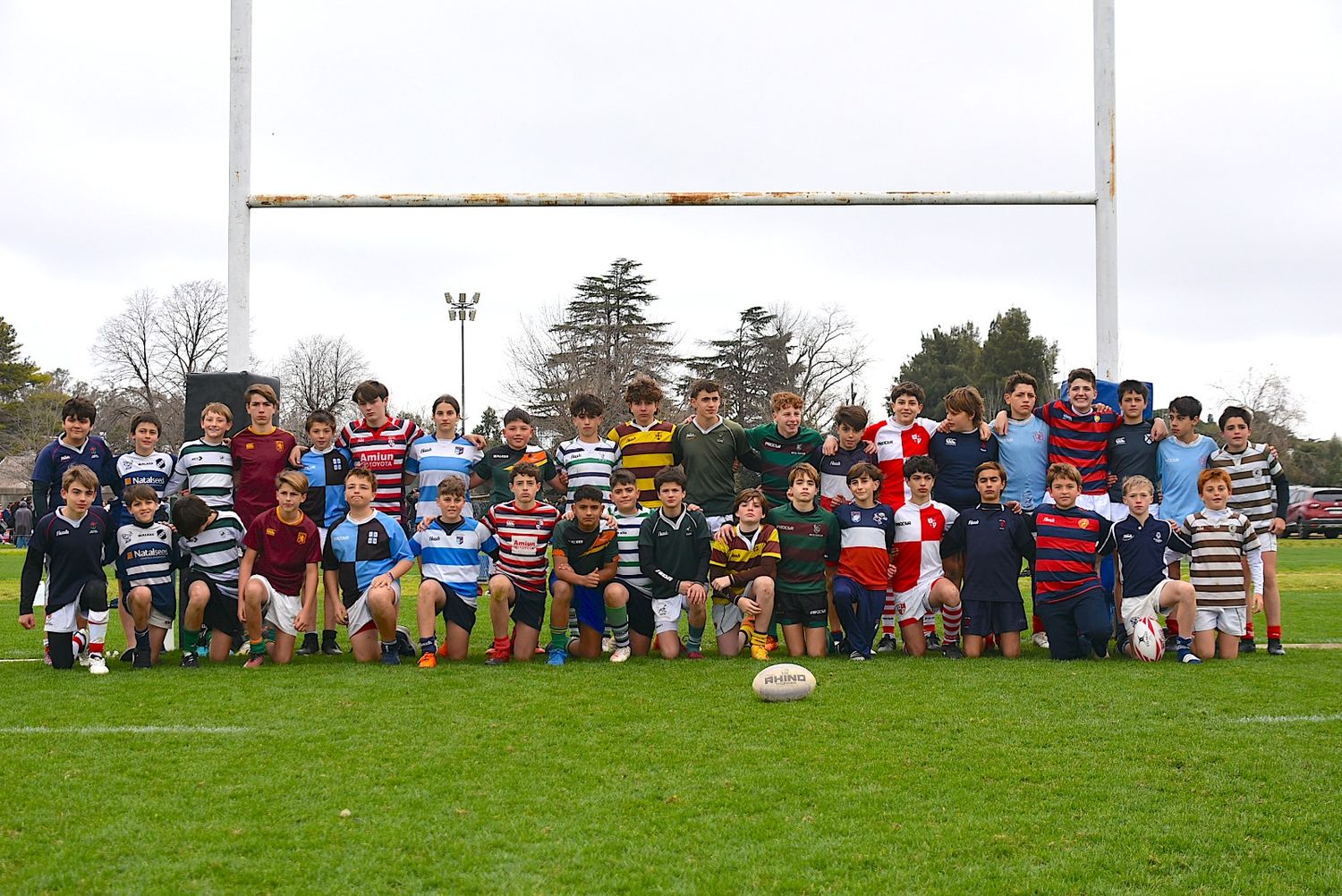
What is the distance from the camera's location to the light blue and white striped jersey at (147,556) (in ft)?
23.4

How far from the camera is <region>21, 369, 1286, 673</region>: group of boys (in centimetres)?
717

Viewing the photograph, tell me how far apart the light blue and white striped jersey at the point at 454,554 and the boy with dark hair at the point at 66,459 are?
2.16 metres

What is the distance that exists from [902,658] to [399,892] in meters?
4.68

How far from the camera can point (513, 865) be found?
3385mm

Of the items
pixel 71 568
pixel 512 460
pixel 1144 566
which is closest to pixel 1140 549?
pixel 1144 566

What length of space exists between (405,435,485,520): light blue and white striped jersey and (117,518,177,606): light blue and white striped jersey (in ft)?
5.19

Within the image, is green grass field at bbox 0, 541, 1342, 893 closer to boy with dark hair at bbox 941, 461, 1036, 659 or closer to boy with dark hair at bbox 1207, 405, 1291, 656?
boy with dark hair at bbox 941, 461, 1036, 659

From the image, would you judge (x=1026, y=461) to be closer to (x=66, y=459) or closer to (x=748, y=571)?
(x=748, y=571)

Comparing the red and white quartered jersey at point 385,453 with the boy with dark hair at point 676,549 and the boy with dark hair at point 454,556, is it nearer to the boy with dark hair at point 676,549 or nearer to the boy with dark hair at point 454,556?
the boy with dark hair at point 454,556

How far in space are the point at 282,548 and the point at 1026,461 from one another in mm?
4863

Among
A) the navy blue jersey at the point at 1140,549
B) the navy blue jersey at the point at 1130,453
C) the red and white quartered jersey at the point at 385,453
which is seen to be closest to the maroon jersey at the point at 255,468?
the red and white quartered jersey at the point at 385,453

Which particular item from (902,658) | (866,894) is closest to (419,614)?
(902,658)

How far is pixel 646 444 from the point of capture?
770 cm

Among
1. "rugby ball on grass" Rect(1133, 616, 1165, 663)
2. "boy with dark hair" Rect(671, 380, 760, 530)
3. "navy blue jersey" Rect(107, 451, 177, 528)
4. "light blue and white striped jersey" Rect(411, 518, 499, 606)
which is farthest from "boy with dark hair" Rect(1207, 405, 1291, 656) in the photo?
"navy blue jersey" Rect(107, 451, 177, 528)
